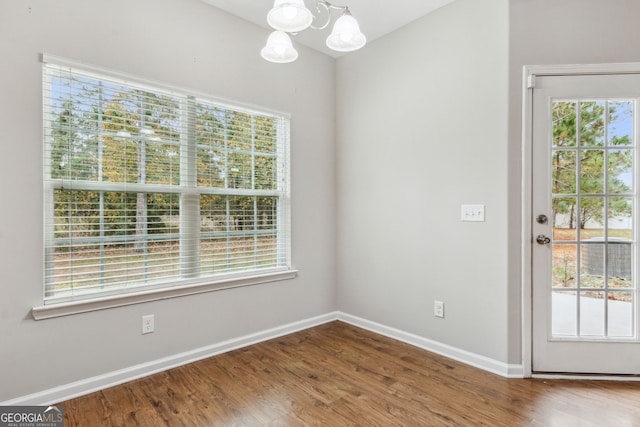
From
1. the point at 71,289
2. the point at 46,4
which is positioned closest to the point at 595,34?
the point at 46,4

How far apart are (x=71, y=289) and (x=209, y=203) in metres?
1.06

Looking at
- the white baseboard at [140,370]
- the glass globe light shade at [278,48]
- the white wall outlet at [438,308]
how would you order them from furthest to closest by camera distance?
the white wall outlet at [438,308] < the white baseboard at [140,370] < the glass globe light shade at [278,48]

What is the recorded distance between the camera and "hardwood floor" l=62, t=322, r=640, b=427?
1926 mm

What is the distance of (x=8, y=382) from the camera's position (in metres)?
1.93

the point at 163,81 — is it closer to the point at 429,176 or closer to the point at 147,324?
the point at 147,324

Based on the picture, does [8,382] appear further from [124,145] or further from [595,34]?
[595,34]

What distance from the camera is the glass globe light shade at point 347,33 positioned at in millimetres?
1718

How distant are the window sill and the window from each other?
0.17 feet

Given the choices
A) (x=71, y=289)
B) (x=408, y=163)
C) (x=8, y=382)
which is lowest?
(x=8, y=382)

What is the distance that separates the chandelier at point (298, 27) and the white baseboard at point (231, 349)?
2.20 meters

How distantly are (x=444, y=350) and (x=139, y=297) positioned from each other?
2.34 meters

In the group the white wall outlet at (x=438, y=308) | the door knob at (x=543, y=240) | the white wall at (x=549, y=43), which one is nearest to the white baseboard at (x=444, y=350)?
the white wall at (x=549, y=43)

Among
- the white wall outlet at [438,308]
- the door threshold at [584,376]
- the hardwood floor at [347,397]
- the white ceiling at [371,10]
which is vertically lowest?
the hardwood floor at [347,397]

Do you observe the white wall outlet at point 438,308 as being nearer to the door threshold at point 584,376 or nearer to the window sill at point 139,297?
the door threshold at point 584,376
